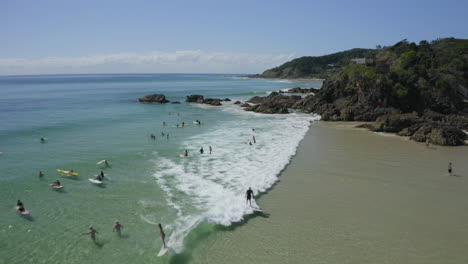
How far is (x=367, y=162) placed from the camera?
26.4 meters

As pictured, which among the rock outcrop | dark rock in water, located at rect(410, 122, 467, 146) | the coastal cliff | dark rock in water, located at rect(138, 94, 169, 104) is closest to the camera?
dark rock in water, located at rect(410, 122, 467, 146)

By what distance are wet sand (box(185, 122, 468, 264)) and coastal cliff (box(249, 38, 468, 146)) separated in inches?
637

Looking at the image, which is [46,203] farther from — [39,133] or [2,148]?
[39,133]

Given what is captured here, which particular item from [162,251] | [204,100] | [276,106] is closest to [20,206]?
[162,251]

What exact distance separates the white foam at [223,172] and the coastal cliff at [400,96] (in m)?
12.5

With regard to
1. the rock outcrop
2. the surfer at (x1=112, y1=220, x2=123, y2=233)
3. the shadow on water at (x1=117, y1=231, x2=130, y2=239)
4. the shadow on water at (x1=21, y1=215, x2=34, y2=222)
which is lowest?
the shadow on water at (x1=21, y1=215, x2=34, y2=222)

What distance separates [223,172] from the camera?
25234 millimetres

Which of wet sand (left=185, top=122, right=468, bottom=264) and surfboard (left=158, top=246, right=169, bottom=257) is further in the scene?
surfboard (left=158, top=246, right=169, bottom=257)

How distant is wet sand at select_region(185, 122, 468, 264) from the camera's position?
1347 cm

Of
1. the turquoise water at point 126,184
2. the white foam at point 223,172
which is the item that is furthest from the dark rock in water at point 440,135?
the turquoise water at point 126,184

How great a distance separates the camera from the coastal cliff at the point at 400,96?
135ft

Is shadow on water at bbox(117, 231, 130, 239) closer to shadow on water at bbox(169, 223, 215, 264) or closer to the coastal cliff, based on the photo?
shadow on water at bbox(169, 223, 215, 264)

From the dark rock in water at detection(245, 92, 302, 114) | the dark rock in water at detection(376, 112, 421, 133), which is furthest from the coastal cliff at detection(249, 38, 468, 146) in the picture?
the dark rock in water at detection(245, 92, 302, 114)

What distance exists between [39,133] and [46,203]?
1055 inches
